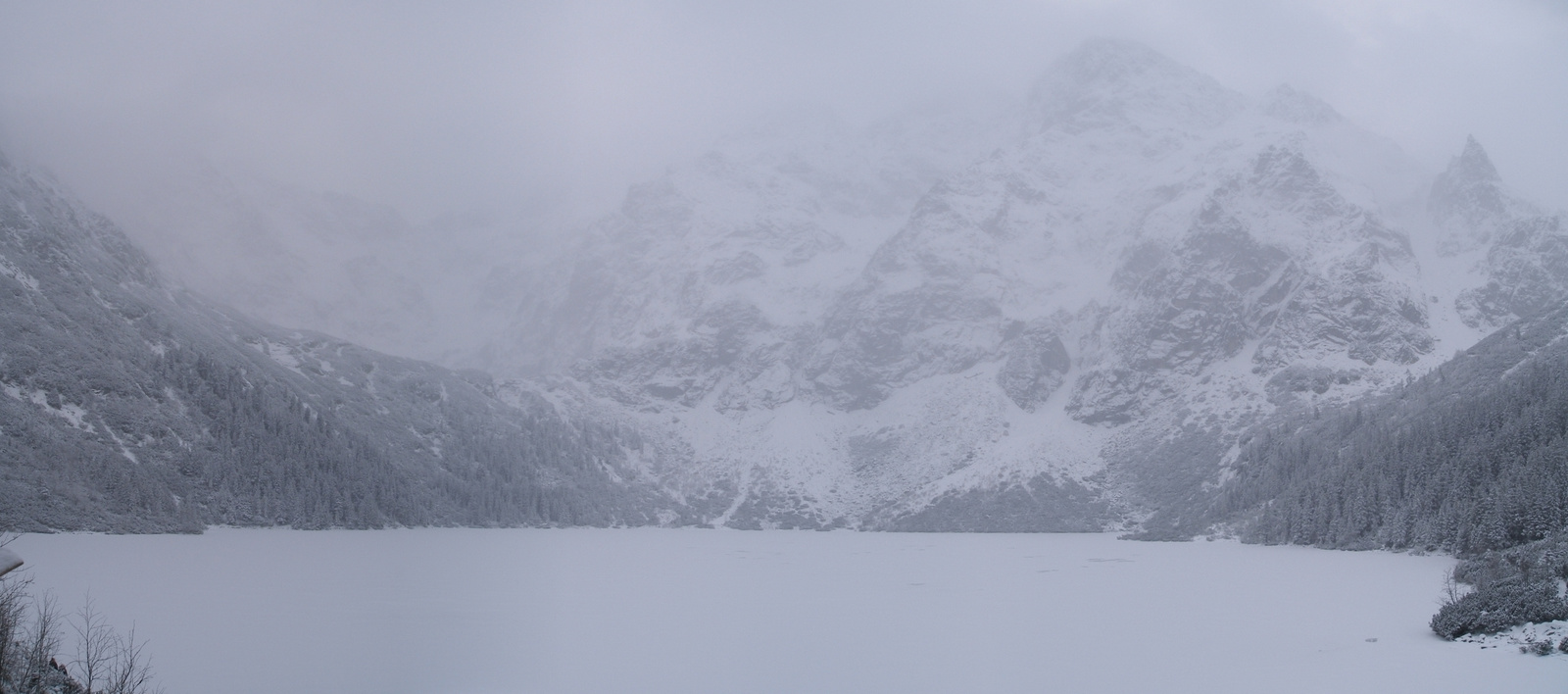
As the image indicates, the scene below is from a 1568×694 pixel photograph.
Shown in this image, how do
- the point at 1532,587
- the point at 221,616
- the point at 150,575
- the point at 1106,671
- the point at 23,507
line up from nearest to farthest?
1. the point at 1106,671
2. the point at 1532,587
3. the point at 221,616
4. the point at 150,575
5. the point at 23,507

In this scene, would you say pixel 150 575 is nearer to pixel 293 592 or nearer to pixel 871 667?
pixel 293 592

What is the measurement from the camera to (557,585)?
72.2 m

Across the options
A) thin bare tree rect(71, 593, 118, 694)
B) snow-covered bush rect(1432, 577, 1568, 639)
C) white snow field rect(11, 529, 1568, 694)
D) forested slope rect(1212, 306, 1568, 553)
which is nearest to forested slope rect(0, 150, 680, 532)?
white snow field rect(11, 529, 1568, 694)

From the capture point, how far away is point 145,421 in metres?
142

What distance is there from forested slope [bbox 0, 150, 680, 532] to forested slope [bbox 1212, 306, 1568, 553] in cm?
13730

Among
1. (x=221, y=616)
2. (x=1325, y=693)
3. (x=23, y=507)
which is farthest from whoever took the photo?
(x=23, y=507)

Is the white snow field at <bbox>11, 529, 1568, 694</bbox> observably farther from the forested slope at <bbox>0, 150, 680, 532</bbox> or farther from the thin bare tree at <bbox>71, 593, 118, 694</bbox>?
the forested slope at <bbox>0, 150, 680, 532</bbox>

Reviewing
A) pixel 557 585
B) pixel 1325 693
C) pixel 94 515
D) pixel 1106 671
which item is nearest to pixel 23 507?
pixel 94 515

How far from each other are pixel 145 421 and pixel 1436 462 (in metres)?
168

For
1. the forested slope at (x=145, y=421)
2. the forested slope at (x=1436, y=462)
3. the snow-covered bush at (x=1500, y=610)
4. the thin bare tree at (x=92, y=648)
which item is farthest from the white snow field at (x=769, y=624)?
the forested slope at (x=145, y=421)

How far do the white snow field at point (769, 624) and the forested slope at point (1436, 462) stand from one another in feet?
29.9

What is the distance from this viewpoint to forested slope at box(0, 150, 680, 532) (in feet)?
410

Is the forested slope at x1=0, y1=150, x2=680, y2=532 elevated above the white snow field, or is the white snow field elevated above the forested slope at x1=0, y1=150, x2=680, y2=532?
the forested slope at x1=0, y1=150, x2=680, y2=532

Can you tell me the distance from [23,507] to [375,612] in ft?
278
